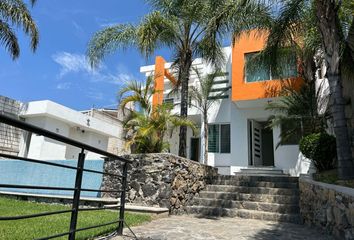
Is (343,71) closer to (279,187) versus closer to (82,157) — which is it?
(279,187)

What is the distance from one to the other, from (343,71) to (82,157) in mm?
10034

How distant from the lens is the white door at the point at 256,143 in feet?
54.1

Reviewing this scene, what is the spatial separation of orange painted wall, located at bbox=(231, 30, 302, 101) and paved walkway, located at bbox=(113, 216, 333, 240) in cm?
809

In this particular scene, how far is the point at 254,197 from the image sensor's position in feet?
30.1

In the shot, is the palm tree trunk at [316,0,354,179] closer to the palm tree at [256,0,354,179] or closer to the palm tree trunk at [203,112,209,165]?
the palm tree at [256,0,354,179]

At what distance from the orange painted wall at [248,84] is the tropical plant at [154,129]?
5.64 metres

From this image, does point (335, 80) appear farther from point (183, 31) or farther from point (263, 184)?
point (183, 31)

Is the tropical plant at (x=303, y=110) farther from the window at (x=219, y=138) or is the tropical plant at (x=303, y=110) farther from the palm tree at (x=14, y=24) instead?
the palm tree at (x=14, y=24)

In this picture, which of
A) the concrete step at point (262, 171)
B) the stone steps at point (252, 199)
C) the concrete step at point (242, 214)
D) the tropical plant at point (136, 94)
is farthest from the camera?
the concrete step at point (262, 171)

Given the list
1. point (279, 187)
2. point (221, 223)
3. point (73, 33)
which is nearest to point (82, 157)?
point (221, 223)

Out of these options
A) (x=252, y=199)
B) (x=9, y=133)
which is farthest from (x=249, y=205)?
(x=9, y=133)

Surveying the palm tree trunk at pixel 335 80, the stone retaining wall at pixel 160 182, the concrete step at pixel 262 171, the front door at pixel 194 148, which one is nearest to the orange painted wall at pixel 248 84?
the concrete step at pixel 262 171

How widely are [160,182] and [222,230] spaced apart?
2908 millimetres

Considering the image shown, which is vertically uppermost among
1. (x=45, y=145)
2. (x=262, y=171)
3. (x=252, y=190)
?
(x=45, y=145)
